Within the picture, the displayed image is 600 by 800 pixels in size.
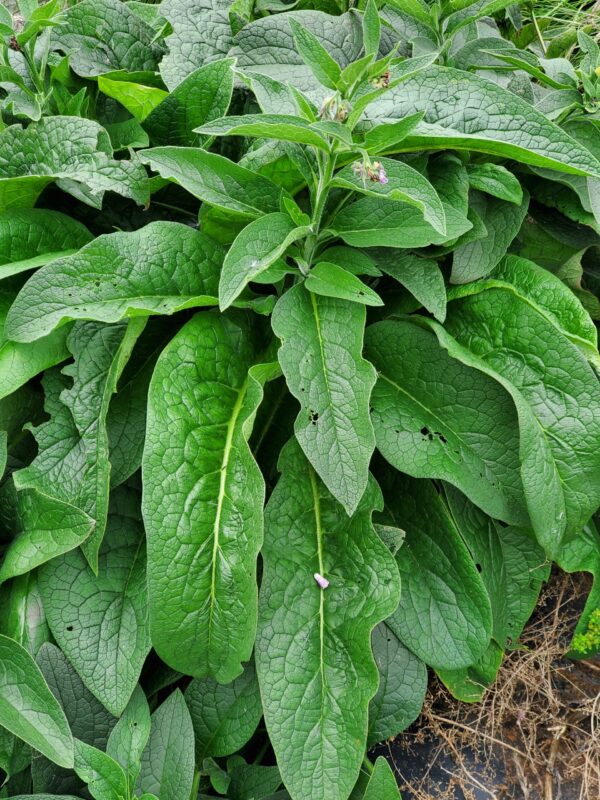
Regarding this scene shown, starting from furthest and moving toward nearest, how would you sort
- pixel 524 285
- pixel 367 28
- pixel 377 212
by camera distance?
1. pixel 524 285
2. pixel 377 212
3. pixel 367 28

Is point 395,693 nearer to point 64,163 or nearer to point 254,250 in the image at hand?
point 254,250

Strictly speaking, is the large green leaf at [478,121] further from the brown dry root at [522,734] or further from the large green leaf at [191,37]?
the brown dry root at [522,734]

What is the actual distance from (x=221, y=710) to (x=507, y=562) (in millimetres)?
702

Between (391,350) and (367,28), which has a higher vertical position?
(367,28)

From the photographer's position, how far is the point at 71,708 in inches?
57.9

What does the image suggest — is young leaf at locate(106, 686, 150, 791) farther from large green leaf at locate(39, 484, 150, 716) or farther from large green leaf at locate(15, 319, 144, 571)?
large green leaf at locate(15, 319, 144, 571)

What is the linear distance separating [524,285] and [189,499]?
2.81 feet

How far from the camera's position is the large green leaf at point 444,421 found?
4.95 feet

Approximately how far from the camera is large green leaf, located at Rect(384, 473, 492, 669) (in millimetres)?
1546

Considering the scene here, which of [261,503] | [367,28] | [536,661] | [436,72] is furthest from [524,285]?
[536,661]

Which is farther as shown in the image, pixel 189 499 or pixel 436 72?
pixel 436 72

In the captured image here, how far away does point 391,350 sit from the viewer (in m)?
1.63

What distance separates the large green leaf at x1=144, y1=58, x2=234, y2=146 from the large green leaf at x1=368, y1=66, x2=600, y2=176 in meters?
0.32

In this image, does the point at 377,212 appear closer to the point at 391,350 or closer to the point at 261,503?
the point at 391,350
